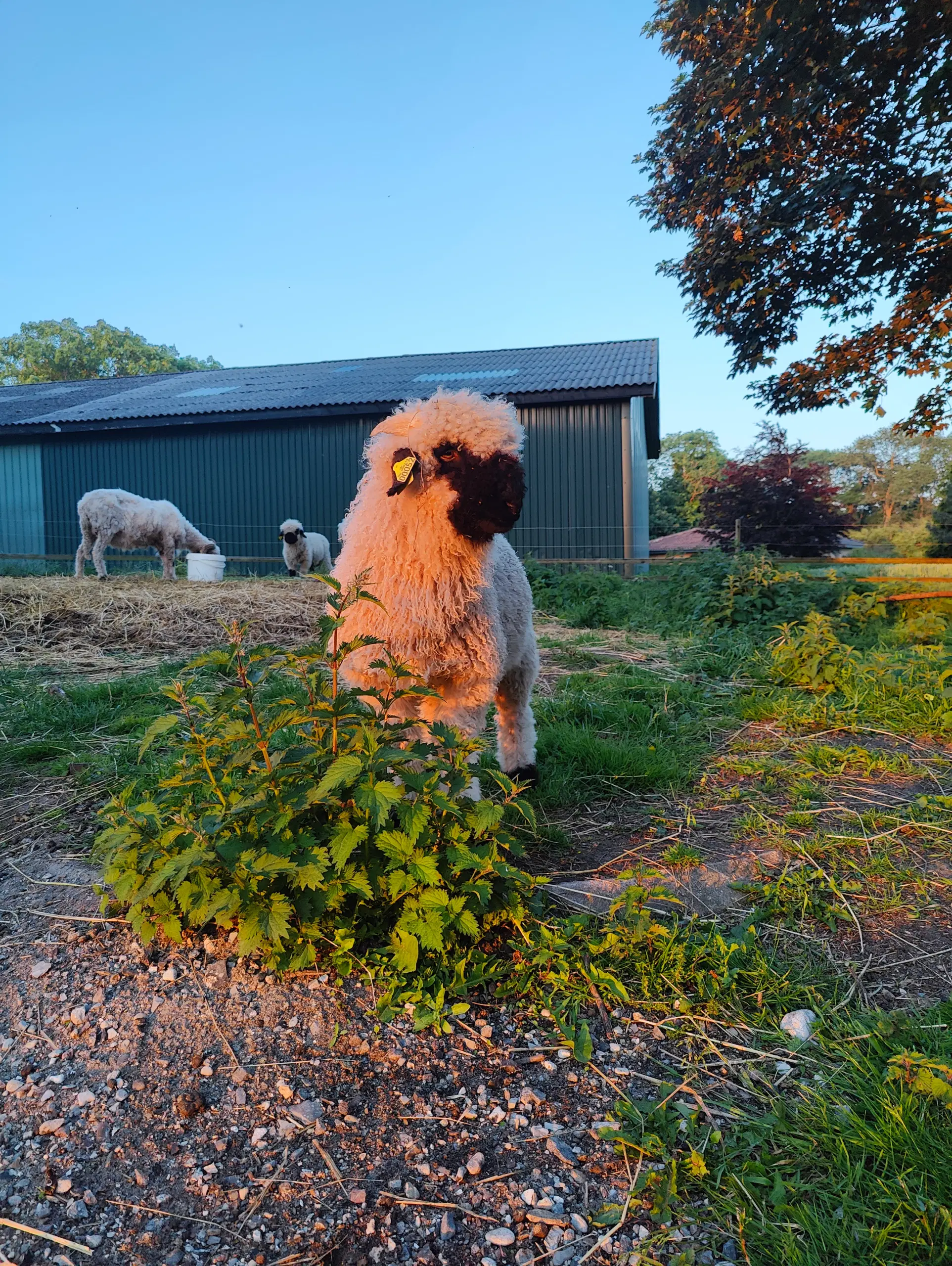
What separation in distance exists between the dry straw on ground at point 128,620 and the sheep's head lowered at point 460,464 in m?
4.08

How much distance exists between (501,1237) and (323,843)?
956mm

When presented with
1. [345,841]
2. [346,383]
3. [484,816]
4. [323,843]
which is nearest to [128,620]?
[323,843]

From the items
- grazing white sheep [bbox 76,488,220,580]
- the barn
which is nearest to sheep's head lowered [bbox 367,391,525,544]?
grazing white sheep [bbox 76,488,220,580]

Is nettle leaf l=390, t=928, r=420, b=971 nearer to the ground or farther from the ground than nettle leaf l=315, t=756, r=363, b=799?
nearer to the ground

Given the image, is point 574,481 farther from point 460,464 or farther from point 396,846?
point 396,846

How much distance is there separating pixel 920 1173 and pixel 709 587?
7.08 m

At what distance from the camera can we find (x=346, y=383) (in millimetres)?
18234

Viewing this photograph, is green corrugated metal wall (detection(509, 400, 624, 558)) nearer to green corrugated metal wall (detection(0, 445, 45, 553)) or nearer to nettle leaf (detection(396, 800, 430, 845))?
green corrugated metal wall (detection(0, 445, 45, 553))

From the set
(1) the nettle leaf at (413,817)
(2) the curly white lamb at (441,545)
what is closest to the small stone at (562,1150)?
(1) the nettle leaf at (413,817)

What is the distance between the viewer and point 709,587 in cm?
Answer: 800

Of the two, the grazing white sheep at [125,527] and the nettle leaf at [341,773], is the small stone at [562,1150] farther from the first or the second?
the grazing white sheep at [125,527]

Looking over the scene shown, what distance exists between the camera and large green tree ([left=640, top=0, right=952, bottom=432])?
5242mm

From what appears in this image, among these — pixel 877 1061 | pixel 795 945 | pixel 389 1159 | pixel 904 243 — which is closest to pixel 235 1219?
pixel 389 1159

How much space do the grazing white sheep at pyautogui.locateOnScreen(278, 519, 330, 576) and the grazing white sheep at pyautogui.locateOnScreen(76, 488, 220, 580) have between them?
1839 mm
